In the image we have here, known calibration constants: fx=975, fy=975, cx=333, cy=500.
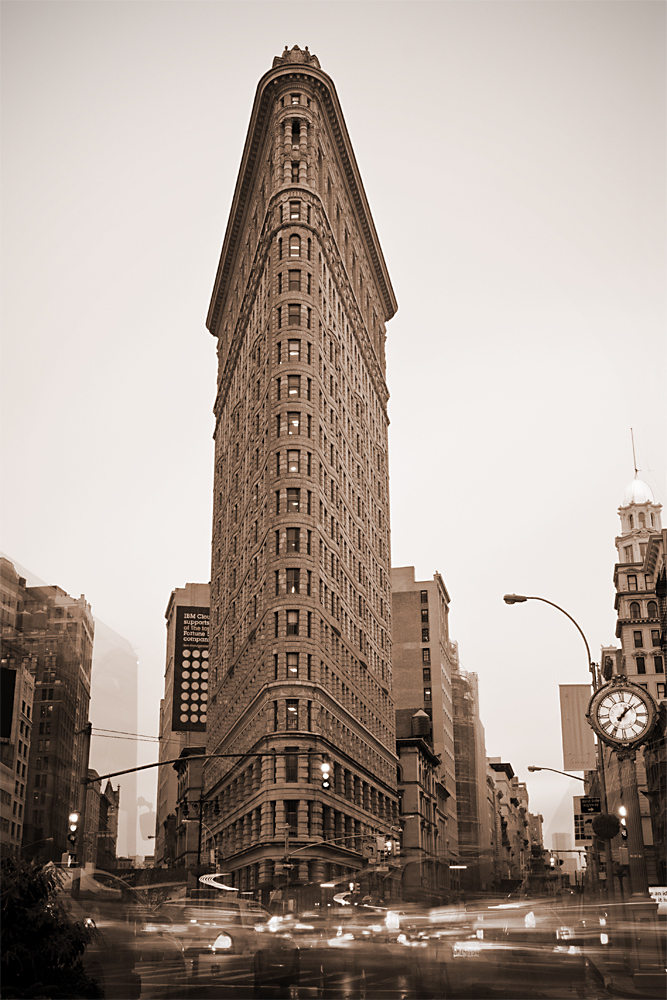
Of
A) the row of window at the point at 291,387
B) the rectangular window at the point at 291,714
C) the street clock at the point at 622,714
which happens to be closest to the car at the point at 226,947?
the street clock at the point at 622,714

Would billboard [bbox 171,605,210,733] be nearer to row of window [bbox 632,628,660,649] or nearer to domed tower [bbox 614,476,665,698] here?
domed tower [bbox 614,476,665,698]

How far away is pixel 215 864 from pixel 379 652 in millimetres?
35193

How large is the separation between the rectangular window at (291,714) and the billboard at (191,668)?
43524mm

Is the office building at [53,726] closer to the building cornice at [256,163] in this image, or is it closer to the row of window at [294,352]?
the row of window at [294,352]

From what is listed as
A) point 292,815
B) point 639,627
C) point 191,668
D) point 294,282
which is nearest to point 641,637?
point 639,627

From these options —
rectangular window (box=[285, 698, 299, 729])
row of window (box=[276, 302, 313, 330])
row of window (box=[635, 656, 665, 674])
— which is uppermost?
row of window (box=[276, 302, 313, 330])

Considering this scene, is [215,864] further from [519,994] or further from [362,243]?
[362,243]

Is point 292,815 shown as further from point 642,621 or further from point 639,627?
point 642,621

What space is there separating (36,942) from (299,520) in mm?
68964

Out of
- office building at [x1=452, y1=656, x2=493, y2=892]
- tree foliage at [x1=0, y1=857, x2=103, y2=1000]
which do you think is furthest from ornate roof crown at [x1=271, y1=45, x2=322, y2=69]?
office building at [x1=452, y1=656, x2=493, y2=892]

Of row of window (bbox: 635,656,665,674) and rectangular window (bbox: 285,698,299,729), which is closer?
rectangular window (bbox: 285,698,299,729)

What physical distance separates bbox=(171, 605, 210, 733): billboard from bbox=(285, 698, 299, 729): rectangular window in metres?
43.5

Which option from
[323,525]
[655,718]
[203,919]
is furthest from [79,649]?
[655,718]

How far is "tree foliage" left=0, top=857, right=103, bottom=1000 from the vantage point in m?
17.2
